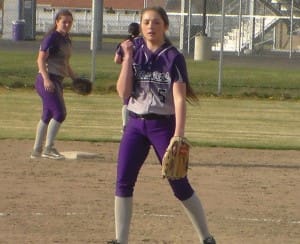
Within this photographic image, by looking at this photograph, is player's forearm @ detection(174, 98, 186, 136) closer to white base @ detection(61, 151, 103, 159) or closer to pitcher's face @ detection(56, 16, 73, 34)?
pitcher's face @ detection(56, 16, 73, 34)

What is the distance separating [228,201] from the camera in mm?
10328

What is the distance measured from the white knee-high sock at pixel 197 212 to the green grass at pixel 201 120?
771 cm

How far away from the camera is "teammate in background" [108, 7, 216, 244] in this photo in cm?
741

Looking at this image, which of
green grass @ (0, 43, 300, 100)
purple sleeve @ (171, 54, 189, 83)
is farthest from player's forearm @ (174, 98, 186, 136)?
green grass @ (0, 43, 300, 100)

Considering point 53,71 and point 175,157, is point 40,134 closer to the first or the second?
point 53,71

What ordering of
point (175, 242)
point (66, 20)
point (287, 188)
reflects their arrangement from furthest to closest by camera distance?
1. point (66, 20)
2. point (287, 188)
3. point (175, 242)

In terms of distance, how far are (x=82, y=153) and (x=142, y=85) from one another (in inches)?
238

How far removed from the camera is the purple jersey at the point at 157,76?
24.3ft

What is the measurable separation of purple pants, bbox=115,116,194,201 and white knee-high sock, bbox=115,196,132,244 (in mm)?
54

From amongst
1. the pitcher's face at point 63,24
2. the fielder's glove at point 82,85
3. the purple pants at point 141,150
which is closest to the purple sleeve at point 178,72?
the purple pants at point 141,150

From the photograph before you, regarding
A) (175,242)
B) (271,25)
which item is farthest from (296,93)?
(271,25)

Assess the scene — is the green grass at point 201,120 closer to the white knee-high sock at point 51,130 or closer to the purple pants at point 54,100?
the white knee-high sock at point 51,130

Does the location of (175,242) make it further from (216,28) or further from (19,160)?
(216,28)

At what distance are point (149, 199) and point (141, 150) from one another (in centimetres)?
283
